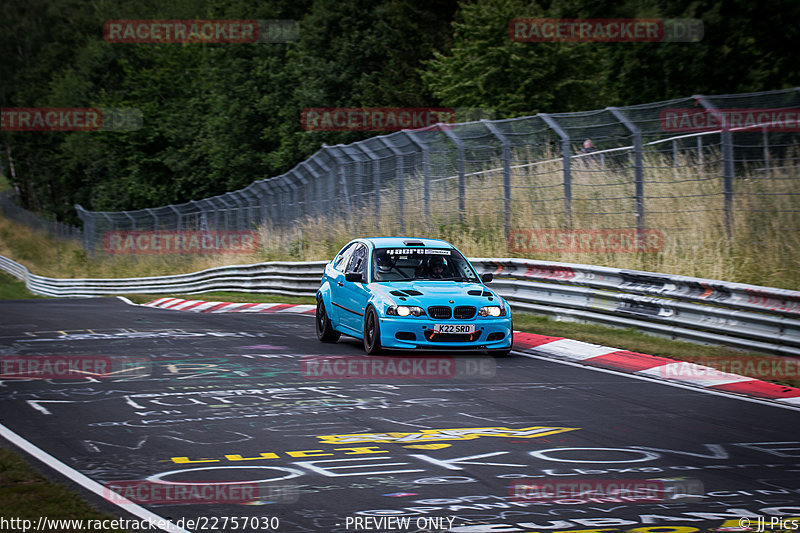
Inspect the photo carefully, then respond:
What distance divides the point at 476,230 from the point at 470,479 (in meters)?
13.7

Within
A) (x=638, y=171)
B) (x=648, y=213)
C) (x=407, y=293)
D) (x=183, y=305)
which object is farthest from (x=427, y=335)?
(x=183, y=305)

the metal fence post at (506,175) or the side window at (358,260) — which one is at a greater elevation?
the metal fence post at (506,175)

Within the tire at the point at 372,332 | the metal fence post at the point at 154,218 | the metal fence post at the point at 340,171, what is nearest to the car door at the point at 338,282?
the tire at the point at 372,332

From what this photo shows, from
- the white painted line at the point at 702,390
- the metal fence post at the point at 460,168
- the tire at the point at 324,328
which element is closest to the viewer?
the white painted line at the point at 702,390

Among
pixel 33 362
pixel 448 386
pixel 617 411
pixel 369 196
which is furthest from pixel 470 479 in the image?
pixel 369 196

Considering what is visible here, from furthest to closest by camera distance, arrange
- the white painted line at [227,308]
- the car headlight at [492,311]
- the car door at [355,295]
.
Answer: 1. the white painted line at [227,308]
2. the car door at [355,295]
3. the car headlight at [492,311]

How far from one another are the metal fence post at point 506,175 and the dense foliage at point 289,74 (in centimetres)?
1663

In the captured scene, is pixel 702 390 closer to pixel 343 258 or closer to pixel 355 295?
pixel 355 295

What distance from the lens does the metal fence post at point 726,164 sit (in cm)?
1430

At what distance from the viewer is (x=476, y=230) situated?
1992cm

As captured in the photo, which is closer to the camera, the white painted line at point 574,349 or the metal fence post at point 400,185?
the white painted line at point 574,349

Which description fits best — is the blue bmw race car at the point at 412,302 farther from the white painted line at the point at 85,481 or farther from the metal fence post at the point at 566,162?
the white painted line at the point at 85,481

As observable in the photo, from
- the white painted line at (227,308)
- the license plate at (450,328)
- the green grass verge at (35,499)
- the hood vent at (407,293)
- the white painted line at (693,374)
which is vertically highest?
the hood vent at (407,293)

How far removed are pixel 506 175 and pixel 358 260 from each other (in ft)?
16.8
